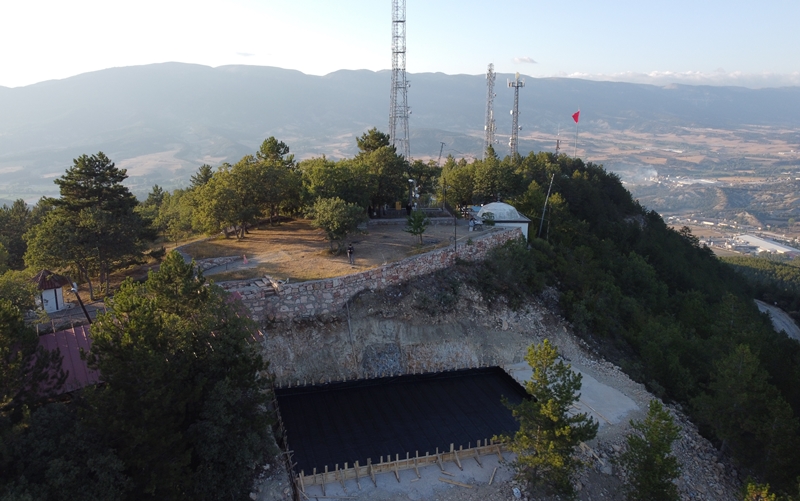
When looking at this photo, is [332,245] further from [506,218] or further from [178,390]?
[178,390]

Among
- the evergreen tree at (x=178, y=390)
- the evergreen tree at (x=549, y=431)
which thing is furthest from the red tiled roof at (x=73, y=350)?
the evergreen tree at (x=549, y=431)

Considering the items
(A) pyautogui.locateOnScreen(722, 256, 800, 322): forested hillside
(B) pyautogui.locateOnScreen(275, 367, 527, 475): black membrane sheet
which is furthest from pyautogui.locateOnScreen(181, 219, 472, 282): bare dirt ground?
(A) pyautogui.locateOnScreen(722, 256, 800, 322): forested hillside

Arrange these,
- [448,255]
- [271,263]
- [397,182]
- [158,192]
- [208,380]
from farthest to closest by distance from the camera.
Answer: [158,192]
[397,182]
[448,255]
[271,263]
[208,380]

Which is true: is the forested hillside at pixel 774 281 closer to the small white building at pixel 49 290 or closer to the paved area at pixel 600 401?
the paved area at pixel 600 401

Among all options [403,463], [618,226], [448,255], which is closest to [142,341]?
[403,463]

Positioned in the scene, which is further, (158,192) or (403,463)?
(158,192)

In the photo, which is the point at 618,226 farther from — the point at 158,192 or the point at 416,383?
the point at 158,192

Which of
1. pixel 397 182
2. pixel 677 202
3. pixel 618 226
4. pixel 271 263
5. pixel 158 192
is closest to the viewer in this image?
pixel 271 263
